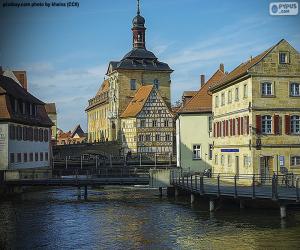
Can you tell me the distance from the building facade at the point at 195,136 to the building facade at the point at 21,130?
1097 cm

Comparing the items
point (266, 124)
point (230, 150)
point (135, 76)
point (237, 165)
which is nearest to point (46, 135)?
point (230, 150)

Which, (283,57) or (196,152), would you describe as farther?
(196,152)

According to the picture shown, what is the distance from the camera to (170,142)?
66875 millimetres

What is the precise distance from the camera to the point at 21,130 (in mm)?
40844

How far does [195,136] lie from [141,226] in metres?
22.0

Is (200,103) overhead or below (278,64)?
below

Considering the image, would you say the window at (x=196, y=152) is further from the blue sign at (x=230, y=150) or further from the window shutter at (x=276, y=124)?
the window shutter at (x=276, y=124)

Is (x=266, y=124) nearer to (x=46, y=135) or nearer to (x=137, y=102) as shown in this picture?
(x=46, y=135)

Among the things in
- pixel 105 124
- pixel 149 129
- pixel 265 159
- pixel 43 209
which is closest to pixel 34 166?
pixel 43 209

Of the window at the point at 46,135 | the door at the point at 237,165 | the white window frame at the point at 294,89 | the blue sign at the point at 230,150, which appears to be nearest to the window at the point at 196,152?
the blue sign at the point at 230,150

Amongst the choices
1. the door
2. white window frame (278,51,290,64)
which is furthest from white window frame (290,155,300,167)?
white window frame (278,51,290,64)

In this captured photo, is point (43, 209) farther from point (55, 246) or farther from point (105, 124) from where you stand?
point (105, 124)

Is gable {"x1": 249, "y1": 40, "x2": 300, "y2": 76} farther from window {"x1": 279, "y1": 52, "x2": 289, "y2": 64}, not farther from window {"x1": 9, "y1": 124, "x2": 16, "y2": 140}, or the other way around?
window {"x1": 9, "y1": 124, "x2": 16, "y2": 140}

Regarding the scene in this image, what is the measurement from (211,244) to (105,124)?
6553 centimetres
